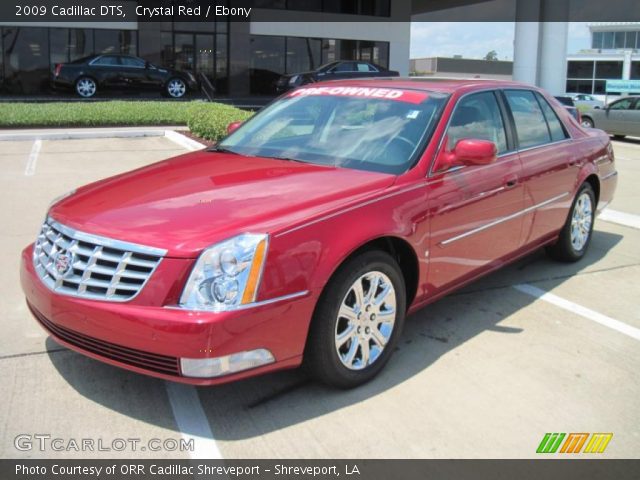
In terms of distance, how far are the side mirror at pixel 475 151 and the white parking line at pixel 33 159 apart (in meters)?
7.56

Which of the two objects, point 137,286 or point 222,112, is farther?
point 222,112

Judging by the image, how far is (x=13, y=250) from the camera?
607cm

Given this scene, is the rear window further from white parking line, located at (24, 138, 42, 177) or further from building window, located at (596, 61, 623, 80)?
building window, located at (596, 61, 623, 80)

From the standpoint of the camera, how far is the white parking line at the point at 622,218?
783 cm

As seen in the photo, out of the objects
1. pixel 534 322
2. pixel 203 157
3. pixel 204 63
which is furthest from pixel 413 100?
pixel 204 63

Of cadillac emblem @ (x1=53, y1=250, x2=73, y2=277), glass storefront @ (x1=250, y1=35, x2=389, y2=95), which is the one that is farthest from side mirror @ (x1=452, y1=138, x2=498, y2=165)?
glass storefront @ (x1=250, y1=35, x2=389, y2=95)

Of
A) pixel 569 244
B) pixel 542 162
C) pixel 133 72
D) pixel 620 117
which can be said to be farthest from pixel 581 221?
pixel 133 72

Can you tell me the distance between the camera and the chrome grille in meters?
3.08

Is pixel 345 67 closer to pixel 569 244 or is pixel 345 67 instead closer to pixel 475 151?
pixel 569 244

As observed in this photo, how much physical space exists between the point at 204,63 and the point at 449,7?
15.3m

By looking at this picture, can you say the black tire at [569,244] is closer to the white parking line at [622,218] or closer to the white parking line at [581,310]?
the white parking line at [581,310]

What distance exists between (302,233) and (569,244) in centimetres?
357

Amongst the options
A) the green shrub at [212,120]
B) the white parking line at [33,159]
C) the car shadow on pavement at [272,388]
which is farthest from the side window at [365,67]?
the car shadow on pavement at [272,388]

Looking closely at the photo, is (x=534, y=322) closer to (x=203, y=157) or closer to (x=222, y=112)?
(x=203, y=157)
